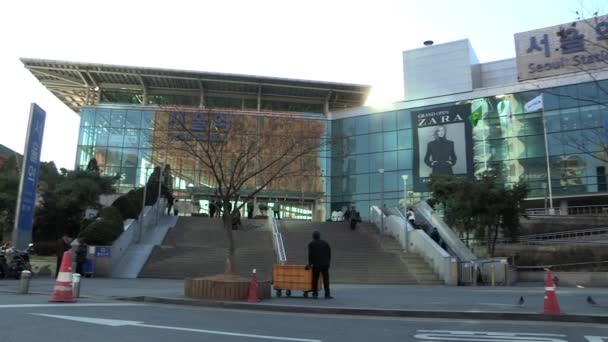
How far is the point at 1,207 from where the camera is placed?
24.6 metres

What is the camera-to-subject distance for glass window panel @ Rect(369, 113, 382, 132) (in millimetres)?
50312

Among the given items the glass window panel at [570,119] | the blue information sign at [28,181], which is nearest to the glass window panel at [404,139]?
the glass window panel at [570,119]

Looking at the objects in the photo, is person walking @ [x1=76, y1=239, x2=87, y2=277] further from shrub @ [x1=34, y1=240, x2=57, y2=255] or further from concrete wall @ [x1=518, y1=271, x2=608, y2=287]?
concrete wall @ [x1=518, y1=271, x2=608, y2=287]

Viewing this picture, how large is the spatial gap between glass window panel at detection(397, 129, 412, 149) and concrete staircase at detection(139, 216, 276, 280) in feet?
78.2

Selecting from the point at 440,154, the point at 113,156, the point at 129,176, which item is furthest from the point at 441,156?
the point at 113,156

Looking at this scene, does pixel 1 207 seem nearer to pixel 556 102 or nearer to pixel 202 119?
pixel 202 119

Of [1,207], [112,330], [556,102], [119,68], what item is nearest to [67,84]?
[119,68]

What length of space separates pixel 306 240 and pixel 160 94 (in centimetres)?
3666

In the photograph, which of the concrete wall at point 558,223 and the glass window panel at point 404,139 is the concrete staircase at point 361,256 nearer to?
the concrete wall at point 558,223

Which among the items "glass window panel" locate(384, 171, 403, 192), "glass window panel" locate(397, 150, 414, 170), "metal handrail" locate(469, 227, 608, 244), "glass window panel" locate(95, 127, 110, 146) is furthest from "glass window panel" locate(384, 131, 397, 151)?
"glass window panel" locate(95, 127, 110, 146)

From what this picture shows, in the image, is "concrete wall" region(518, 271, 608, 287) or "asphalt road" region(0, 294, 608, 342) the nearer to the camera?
"asphalt road" region(0, 294, 608, 342)

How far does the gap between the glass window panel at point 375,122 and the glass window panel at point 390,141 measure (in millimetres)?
1214

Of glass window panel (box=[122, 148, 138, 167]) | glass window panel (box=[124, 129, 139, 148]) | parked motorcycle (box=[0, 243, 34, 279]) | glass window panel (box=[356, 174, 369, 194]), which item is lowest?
parked motorcycle (box=[0, 243, 34, 279])

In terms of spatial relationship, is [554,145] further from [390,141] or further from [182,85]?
[182,85]
